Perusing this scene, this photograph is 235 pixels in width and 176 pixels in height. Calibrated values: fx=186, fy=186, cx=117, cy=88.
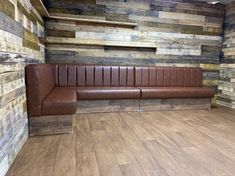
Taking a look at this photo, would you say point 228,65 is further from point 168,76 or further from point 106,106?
point 106,106

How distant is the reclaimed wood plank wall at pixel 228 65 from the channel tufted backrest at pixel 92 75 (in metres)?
2.25

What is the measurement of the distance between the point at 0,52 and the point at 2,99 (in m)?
0.38

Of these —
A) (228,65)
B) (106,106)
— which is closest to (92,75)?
(106,106)

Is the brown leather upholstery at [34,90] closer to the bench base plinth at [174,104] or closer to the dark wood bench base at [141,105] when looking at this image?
the dark wood bench base at [141,105]

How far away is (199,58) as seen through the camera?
446cm

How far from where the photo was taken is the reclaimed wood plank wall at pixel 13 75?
5.09 ft

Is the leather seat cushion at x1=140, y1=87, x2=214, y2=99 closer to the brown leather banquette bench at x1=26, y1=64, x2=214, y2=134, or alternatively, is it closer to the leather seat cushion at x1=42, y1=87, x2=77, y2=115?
the brown leather banquette bench at x1=26, y1=64, x2=214, y2=134

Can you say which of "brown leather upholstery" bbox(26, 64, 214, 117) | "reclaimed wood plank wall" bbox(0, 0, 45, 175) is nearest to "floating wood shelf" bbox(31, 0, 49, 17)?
"reclaimed wood plank wall" bbox(0, 0, 45, 175)

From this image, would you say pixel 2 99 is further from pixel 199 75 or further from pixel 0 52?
pixel 199 75

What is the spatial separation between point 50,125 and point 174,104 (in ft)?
7.97

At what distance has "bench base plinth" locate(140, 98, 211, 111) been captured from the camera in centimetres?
362

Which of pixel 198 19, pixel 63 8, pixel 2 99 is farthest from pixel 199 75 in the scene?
pixel 2 99

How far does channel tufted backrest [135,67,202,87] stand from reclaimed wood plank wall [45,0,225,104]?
1.10ft

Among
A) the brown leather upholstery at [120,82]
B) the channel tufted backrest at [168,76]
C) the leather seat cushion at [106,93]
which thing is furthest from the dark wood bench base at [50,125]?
the channel tufted backrest at [168,76]
